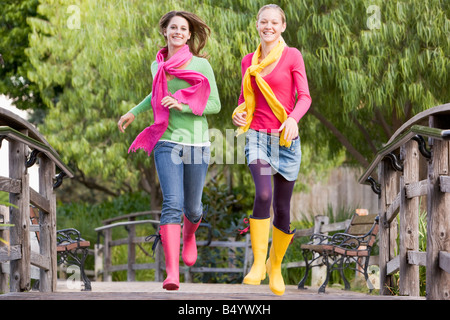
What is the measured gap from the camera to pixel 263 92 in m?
5.26

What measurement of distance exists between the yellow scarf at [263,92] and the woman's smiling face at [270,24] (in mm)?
88

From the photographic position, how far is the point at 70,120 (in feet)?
54.4

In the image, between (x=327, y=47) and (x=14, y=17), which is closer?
(x=327, y=47)

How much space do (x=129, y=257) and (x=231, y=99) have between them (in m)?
4.19

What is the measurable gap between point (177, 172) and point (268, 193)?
0.68 m

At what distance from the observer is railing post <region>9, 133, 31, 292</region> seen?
5.96 metres

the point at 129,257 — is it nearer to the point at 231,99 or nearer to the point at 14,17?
the point at 231,99

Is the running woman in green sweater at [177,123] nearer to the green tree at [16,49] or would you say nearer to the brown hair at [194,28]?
the brown hair at [194,28]

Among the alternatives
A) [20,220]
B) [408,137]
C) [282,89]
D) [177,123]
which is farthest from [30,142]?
[408,137]

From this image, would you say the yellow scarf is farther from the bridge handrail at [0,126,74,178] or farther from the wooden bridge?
the bridge handrail at [0,126,74,178]

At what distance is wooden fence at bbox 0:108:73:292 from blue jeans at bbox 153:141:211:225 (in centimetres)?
110

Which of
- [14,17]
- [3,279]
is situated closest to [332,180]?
[14,17]
